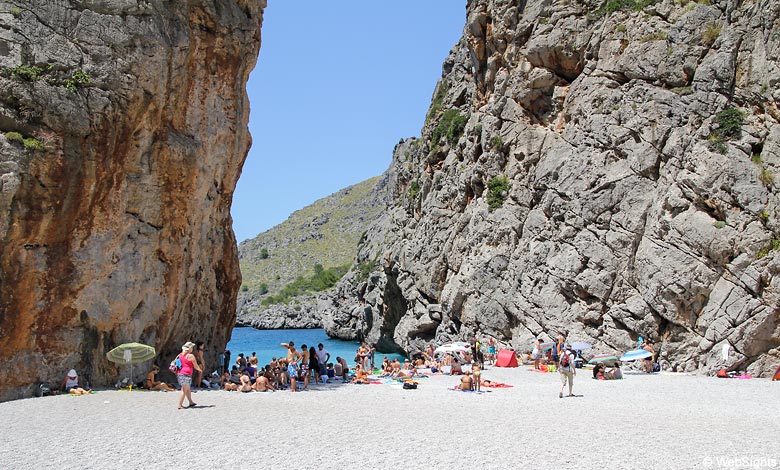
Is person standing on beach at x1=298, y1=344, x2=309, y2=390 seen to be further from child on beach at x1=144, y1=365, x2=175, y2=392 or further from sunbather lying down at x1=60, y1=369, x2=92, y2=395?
sunbather lying down at x1=60, y1=369, x2=92, y2=395

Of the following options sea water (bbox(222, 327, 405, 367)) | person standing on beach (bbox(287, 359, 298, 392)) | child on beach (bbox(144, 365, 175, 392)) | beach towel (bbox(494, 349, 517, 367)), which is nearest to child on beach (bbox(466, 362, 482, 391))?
person standing on beach (bbox(287, 359, 298, 392))

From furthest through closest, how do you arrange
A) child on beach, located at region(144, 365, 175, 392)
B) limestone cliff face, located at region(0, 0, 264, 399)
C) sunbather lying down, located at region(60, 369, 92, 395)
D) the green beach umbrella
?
child on beach, located at region(144, 365, 175, 392), the green beach umbrella, sunbather lying down, located at region(60, 369, 92, 395), limestone cliff face, located at region(0, 0, 264, 399)

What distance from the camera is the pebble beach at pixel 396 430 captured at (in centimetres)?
1049

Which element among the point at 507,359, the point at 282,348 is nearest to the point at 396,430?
the point at 507,359

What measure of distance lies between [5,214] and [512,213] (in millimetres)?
27533

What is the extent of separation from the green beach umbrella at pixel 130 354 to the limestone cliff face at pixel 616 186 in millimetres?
20612

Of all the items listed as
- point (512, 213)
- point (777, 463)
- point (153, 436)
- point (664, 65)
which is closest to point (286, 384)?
point (153, 436)

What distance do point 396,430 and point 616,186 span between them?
22.8 m

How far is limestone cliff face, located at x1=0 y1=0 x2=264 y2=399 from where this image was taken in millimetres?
17016

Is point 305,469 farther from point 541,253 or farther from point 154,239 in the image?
point 541,253

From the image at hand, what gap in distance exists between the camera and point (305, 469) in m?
9.89

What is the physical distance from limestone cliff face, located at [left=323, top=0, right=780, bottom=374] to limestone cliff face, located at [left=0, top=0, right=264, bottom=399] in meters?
18.6

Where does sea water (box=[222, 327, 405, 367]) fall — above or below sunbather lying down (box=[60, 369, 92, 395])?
above

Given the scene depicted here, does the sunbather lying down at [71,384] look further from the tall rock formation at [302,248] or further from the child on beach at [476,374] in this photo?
the tall rock formation at [302,248]
